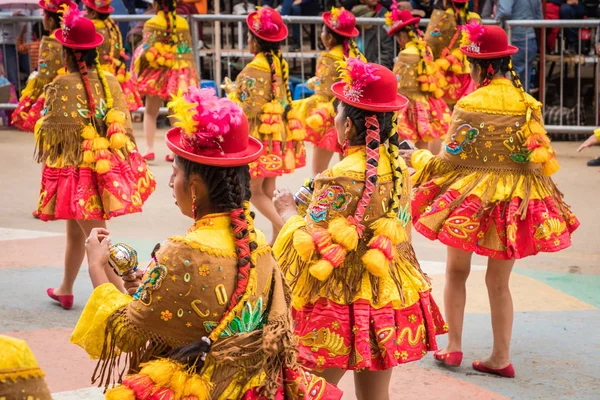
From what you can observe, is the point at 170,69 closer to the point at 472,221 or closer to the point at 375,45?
the point at 375,45

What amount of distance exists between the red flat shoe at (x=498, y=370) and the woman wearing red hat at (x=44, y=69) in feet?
12.5

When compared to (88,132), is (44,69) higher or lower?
higher

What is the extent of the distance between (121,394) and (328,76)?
636 cm

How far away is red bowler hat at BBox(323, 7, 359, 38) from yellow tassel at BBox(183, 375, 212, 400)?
6320 mm

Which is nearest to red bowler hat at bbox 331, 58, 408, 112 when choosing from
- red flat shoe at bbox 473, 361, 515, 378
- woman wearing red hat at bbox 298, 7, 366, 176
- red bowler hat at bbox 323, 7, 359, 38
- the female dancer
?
red flat shoe at bbox 473, 361, 515, 378

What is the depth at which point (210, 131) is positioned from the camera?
330 centimetres

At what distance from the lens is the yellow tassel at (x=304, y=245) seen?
14.4 feet

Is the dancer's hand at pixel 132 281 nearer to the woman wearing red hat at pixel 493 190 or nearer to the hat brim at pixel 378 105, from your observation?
the hat brim at pixel 378 105

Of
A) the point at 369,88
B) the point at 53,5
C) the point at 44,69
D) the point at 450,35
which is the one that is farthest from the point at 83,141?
the point at 450,35

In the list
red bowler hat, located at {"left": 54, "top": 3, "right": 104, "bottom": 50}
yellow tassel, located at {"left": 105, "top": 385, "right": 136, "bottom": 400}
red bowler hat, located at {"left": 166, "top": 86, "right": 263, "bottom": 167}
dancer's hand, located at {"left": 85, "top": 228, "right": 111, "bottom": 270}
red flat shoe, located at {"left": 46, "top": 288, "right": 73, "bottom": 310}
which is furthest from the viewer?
red flat shoe, located at {"left": 46, "top": 288, "right": 73, "bottom": 310}

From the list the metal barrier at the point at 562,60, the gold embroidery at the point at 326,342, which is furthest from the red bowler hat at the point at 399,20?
the gold embroidery at the point at 326,342

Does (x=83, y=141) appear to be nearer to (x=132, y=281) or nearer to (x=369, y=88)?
(x=369, y=88)

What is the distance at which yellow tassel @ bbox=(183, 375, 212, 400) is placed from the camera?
10.4ft

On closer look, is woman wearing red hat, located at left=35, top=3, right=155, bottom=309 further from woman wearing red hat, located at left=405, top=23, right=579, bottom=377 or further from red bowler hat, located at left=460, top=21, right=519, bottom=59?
red bowler hat, located at left=460, top=21, right=519, bottom=59
